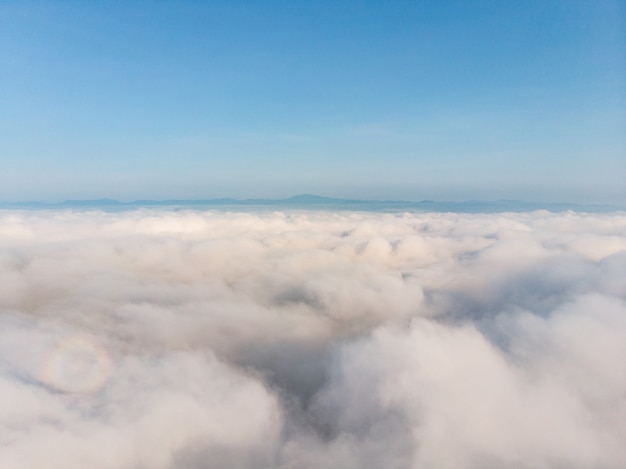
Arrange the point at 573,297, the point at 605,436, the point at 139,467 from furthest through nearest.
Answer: the point at 573,297 → the point at 605,436 → the point at 139,467

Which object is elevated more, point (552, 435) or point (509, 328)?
point (509, 328)

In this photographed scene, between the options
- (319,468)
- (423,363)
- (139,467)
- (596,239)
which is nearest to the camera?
(139,467)

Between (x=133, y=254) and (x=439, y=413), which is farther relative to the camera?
(x=133, y=254)

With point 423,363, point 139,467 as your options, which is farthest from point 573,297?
point 139,467

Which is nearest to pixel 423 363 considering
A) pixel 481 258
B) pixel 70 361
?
pixel 70 361

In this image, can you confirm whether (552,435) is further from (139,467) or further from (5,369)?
(5,369)

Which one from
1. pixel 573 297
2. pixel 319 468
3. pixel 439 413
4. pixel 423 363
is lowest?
pixel 319 468
